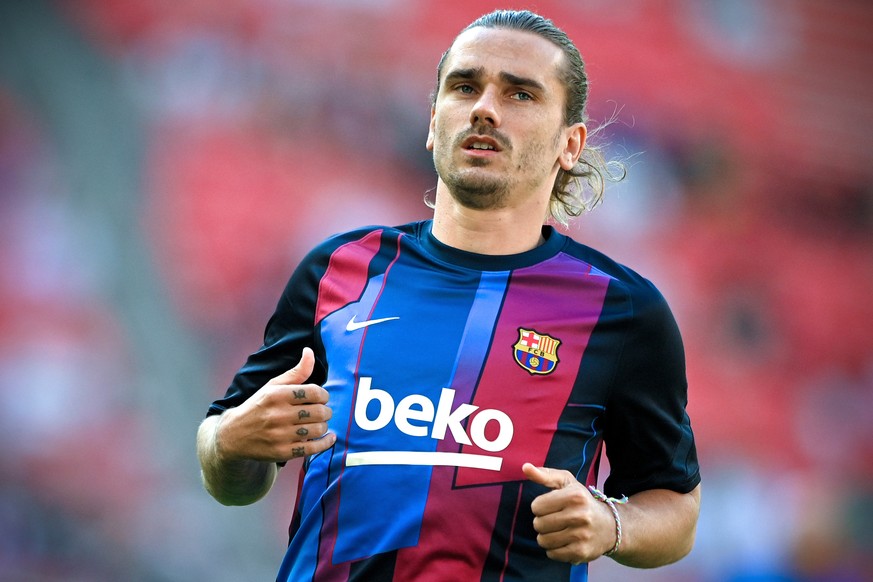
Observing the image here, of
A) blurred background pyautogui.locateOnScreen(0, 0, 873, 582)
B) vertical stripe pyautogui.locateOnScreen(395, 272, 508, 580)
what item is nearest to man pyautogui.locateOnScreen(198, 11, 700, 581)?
vertical stripe pyautogui.locateOnScreen(395, 272, 508, 580)

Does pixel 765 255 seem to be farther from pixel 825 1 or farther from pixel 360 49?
pixel 360 49

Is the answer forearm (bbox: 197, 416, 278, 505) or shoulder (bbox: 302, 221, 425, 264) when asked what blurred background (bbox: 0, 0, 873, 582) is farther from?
shoulder (bbox: 302, 221, 425, 264)

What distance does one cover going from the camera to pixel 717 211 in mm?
8070

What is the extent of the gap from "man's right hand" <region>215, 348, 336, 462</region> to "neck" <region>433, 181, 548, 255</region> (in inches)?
24.7

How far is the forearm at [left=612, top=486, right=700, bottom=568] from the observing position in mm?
2270

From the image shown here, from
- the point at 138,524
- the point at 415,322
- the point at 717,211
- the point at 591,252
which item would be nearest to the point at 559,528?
the point at 415,322

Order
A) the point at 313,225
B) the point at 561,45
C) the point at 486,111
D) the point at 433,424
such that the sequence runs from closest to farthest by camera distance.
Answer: the point at 433,424 < the point at 486,111 < the point at 561,45 < the point at 313,225

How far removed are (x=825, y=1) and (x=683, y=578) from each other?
5.27 meters

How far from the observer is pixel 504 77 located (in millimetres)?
2557

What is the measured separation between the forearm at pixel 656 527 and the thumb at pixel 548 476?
0.85 ft

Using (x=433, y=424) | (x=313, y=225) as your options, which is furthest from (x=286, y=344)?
(x=313, y=225)

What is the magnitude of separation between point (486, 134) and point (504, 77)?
18 cm

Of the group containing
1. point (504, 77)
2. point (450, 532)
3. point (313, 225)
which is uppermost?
point (313, 225)

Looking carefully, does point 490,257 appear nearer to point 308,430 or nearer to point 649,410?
point 649,410
